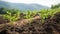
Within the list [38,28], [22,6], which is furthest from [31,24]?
[22,6]

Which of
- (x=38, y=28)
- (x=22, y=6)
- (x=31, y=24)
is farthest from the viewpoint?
(x=22, y=6)

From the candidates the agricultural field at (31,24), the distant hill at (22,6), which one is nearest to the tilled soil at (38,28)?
the agricultural field at (31,24)

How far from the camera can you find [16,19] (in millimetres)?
4453

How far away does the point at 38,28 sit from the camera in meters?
3.98

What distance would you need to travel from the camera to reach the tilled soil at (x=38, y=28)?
150 inches

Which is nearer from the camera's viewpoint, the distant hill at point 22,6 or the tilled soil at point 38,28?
the tilled soil at point 38,28

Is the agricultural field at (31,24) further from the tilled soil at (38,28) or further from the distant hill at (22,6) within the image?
the distant hill at (22,6)

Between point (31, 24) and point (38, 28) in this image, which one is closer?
point (38, 28)

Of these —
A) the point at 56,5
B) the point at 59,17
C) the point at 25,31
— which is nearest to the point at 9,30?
the point at 25,31

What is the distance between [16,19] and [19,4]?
13.5 ft

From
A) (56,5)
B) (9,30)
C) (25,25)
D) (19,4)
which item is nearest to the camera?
(9,30)

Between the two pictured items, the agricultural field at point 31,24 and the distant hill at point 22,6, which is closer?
the agricultural field at point 31,24

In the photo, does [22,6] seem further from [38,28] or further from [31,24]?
[38,28]

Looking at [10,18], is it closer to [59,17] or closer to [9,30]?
[9,30]
